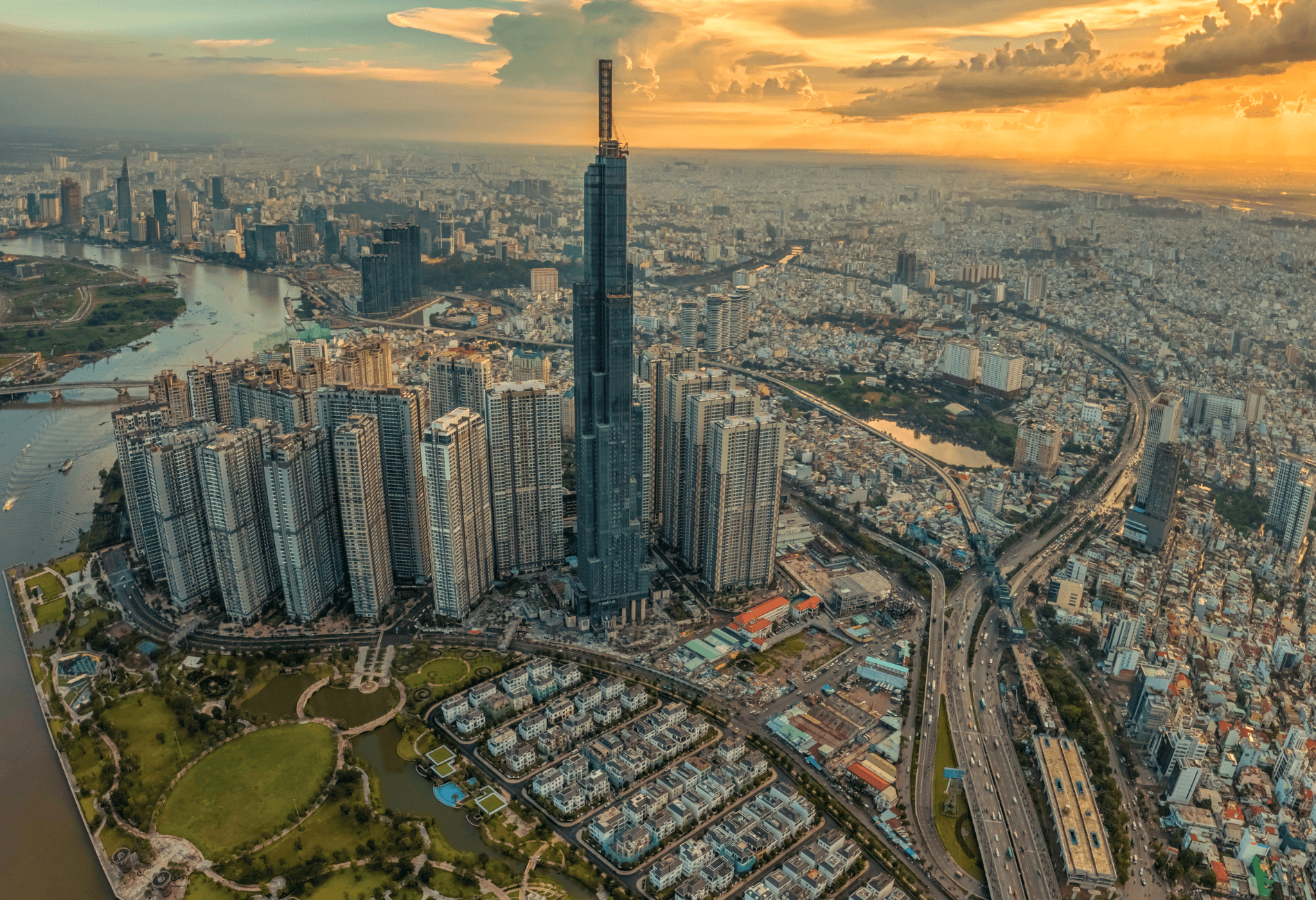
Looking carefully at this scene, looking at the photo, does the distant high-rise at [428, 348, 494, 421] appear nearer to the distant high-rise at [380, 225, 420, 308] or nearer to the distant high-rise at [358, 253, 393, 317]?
the distant high-rise at [358, 253, 393, 317]

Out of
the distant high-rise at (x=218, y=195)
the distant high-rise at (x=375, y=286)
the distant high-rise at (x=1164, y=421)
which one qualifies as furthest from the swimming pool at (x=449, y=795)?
the distant high-rise at (x=218, y=195)

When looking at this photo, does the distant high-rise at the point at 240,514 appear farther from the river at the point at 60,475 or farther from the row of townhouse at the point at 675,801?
the row of townhouse at the point at 675,801

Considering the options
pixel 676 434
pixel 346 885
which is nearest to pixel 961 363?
pixel 676 434

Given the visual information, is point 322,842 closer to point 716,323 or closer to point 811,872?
point 811,872

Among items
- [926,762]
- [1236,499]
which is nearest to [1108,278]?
[1236,499]

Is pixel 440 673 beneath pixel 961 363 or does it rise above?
beneath

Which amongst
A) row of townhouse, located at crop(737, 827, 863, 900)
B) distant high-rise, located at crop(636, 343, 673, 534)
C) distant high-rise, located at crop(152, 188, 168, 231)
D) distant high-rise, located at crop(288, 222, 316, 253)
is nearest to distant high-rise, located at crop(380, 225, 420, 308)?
distant high-rise, located at crop(288, 222, 316, 253)

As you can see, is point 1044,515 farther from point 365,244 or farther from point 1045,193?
point 365,244
